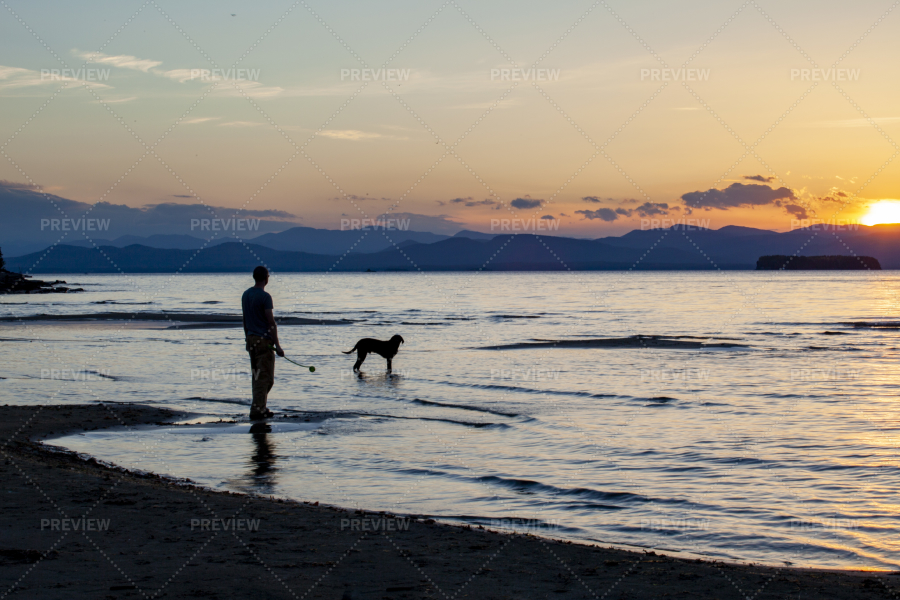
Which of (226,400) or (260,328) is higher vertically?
(260,328)

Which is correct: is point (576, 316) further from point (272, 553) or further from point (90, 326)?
point (272, 553)

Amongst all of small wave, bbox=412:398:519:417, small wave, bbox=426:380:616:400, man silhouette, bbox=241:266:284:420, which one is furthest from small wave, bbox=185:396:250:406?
small wave, bbox=426:380:616:400

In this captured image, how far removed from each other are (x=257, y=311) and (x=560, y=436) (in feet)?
17.5

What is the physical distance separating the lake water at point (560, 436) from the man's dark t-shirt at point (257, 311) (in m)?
1.66

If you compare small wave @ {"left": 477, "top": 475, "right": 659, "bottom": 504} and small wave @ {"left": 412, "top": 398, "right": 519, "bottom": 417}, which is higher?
small wave @ {"left": 477, "top": 475, "right": 659, "bottom": 504}

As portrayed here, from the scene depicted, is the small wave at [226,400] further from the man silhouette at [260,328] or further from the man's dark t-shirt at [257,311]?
the man's dark t-shirt at [257,311]

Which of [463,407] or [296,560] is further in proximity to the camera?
[463,407]

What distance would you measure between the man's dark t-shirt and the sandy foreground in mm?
4406

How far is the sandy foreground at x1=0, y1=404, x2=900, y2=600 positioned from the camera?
5480 mm

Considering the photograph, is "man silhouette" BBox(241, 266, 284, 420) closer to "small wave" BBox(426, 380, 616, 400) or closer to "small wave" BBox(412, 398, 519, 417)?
"small wave" BBox(412, 398, 519, 417)

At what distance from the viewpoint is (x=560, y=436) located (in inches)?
492

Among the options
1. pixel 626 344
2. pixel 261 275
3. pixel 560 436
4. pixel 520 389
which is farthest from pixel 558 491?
pixel 626 344

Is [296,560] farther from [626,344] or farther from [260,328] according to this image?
[626,344]

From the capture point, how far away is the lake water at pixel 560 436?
808 cm
